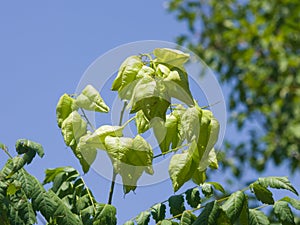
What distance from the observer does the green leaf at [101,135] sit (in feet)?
5.41

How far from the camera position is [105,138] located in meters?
1.64

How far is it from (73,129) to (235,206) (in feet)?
1.41

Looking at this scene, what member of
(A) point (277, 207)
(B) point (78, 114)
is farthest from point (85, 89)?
(A) point (277, 207)

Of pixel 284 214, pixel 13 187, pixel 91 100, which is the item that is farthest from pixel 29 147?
pixel 284 214

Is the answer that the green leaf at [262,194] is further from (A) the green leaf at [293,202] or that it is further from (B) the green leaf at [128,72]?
(B) the green leaf at [128,72]

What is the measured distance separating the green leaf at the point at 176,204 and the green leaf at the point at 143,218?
2.4 inches

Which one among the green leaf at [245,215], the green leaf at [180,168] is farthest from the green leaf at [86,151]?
the green leaf at [245,215]

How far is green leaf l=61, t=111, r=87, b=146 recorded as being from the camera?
1.73 meters

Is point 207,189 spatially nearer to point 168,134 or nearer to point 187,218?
point 187,218

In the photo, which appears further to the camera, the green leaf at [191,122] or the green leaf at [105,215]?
the green leaf at [105,215]

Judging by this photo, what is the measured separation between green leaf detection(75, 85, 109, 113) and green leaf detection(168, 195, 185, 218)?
12.5 inches

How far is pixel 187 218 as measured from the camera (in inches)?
70.3

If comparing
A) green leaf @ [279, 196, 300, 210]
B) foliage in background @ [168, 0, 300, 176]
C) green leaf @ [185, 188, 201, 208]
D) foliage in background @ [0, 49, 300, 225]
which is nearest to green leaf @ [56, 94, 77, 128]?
foliage in background @ [0, 49, 300, 225]

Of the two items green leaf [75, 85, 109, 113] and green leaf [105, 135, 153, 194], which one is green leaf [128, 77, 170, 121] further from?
green leaf [75, 85, 109, 113]
